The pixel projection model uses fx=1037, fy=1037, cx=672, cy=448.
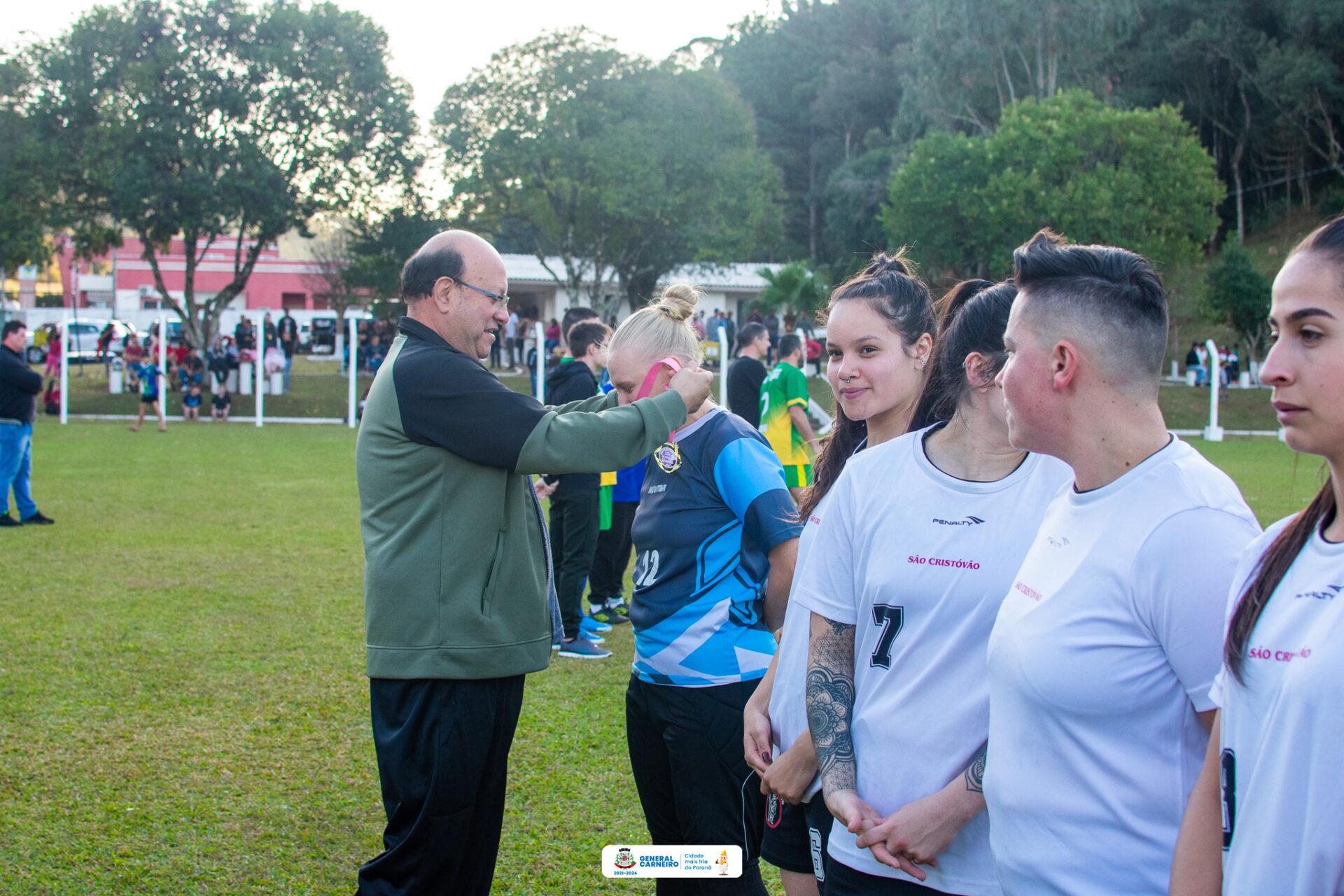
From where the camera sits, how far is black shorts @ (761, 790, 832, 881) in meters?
2.47

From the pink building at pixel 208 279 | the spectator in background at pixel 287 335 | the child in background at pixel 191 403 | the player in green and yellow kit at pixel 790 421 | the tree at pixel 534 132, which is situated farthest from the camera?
the pink building at pixel 208 279

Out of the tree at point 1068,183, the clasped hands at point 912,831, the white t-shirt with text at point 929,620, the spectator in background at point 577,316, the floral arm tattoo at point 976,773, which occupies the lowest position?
the clasped hands at point 912,831

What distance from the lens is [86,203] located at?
30.5 m

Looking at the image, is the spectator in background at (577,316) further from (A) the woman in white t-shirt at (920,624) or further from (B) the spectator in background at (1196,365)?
(B) the spectator in background at (1196,365)

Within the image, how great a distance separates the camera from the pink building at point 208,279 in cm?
6306

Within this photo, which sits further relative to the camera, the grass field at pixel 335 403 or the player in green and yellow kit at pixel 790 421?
the grass field at pixel 335 403

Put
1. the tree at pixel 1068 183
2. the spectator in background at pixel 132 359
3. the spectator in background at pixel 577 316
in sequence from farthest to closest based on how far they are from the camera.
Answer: the tree at pixel 1068 183, the spectator in background at pixel 132 359, the spectator in background at pixel 577 316

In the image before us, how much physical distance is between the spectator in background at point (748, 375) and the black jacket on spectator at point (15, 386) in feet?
23.9

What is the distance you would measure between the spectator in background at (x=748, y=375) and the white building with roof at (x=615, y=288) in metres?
36.9

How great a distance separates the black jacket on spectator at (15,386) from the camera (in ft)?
35.6

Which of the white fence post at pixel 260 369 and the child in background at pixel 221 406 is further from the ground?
the white fence post at pixel 260 369

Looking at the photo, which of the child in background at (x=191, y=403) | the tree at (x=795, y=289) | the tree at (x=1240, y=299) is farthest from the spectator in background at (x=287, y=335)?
the tree at (x=1240, y=299)

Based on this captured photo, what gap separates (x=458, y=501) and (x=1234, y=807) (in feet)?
7.13

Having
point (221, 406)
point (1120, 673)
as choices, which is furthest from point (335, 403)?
point (1120, 673)
